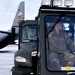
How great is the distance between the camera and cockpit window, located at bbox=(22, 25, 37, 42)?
213 inches

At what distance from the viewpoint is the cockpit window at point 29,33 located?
17.8 ft

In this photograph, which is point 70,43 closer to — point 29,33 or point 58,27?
point 58,27

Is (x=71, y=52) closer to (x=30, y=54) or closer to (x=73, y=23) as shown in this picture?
(x=73, y=23)

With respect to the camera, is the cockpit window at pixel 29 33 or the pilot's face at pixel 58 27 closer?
the pilot's face at pixel 58 27

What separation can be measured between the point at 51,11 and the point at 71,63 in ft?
2.60

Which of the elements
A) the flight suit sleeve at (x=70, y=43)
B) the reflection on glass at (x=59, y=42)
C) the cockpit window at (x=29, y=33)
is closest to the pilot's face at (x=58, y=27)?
the reflection on glass at (x=59, y=42)

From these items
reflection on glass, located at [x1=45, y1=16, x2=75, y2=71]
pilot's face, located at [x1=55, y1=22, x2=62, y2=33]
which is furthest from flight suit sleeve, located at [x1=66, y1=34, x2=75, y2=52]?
pilot's face, located at [x1=55, y1=22, x2=62, y2=33]

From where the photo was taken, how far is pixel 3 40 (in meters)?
27.3

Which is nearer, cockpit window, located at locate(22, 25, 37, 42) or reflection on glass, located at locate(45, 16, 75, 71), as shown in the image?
reflection on glass, located at locate(45, 16, 75, 71)

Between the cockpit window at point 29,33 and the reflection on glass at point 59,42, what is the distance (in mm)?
1483

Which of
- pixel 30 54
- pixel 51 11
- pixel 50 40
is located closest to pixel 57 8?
pixel 51 11

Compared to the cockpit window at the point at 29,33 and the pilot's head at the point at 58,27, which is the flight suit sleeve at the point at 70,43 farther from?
the cockpit window at the point at 29,33

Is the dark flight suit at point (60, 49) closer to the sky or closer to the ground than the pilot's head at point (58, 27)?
closer to the ground

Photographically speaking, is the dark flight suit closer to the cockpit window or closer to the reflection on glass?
the reflection on glass
